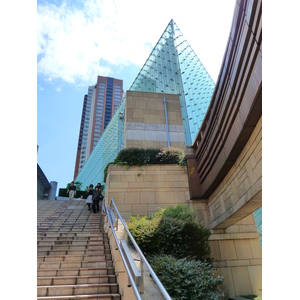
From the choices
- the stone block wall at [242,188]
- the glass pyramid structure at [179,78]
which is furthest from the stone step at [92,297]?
the glass pyramid structure at [179,78]

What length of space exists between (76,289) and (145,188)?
5.77 m

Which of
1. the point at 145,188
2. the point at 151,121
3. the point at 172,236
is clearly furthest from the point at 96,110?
the point at 172,236

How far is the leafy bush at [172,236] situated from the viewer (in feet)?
18.1

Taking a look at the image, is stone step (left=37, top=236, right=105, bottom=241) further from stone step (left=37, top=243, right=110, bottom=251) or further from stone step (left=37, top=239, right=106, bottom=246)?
stone step (left=37, top=243, right=110, bottom=251)

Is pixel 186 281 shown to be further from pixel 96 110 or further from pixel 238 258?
pixel 96 110

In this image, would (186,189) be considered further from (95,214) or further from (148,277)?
(148,277)

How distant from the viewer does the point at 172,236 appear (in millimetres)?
5738

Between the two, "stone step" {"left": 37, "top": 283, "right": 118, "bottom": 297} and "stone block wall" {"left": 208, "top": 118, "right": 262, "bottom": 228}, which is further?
"stone block wall" {"left": 208, "top": 118, "right": 262, "bottom": 228}

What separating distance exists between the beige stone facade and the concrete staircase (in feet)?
18.0

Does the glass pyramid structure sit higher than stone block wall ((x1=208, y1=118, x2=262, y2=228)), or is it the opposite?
the glass pyramid structure

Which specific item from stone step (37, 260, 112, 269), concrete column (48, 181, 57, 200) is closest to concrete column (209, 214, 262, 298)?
stone step (37, 260, 112, 269)

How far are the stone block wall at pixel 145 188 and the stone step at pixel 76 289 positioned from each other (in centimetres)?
493

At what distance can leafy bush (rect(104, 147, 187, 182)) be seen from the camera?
33.5 feet

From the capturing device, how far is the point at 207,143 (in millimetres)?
8078
